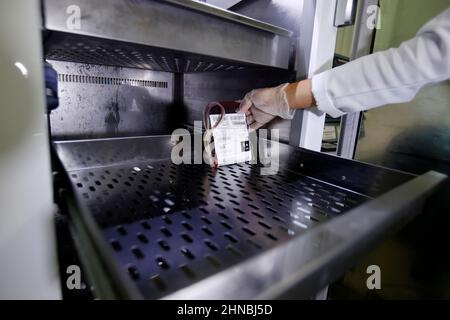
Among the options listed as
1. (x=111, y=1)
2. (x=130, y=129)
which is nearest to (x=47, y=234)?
(x=111, y=1)

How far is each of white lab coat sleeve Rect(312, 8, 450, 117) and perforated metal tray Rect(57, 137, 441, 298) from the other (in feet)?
0.53

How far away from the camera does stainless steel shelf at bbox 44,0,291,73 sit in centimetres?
38

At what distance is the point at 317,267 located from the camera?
0.22 m

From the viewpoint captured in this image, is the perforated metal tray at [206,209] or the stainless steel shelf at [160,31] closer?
the perforated metal tray at [206,209]

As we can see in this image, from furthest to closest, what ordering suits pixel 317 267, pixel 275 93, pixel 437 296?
1. pixel 437 296
2. pixel 275 93
3. pixel 317 267

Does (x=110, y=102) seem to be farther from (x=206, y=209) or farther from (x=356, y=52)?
(x=356, y=52)

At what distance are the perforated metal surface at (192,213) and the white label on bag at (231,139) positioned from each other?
5 cm

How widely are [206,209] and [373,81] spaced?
0.46 meters

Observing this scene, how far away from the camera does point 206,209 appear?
435 millimetres

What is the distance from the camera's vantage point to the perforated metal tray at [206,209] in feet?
0.83

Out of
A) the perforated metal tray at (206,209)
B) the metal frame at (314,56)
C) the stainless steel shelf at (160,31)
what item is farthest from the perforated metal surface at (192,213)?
the stainless steel shelf at (160,31)

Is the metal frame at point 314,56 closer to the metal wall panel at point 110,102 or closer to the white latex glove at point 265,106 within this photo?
the white latex glove at point 265,106

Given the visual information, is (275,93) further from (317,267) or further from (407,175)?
(317,267)

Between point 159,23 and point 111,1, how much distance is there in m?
0.08
